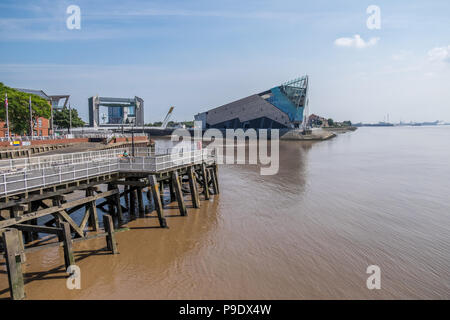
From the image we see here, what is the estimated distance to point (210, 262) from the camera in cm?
1432

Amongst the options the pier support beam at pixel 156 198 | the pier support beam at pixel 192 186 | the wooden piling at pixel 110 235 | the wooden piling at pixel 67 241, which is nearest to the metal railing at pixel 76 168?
the pier support beam at pixel 156 198

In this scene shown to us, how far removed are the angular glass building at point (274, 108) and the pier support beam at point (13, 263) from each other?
367ft

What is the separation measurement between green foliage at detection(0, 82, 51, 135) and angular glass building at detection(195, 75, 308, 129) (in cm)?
8380

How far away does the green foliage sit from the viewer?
4481 cm

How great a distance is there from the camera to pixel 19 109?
151 ft

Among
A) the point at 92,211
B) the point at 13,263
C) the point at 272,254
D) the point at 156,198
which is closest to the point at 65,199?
the point at 92,211

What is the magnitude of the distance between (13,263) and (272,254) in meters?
10.7

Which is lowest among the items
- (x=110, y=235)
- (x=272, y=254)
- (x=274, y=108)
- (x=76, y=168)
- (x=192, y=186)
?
(x=272, y=254)

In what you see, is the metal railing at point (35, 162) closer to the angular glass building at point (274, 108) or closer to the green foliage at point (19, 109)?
the green foliage at point (19, 109)

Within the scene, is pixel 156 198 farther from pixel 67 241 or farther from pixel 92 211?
pixel 67 241

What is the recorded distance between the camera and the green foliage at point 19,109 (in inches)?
1764
